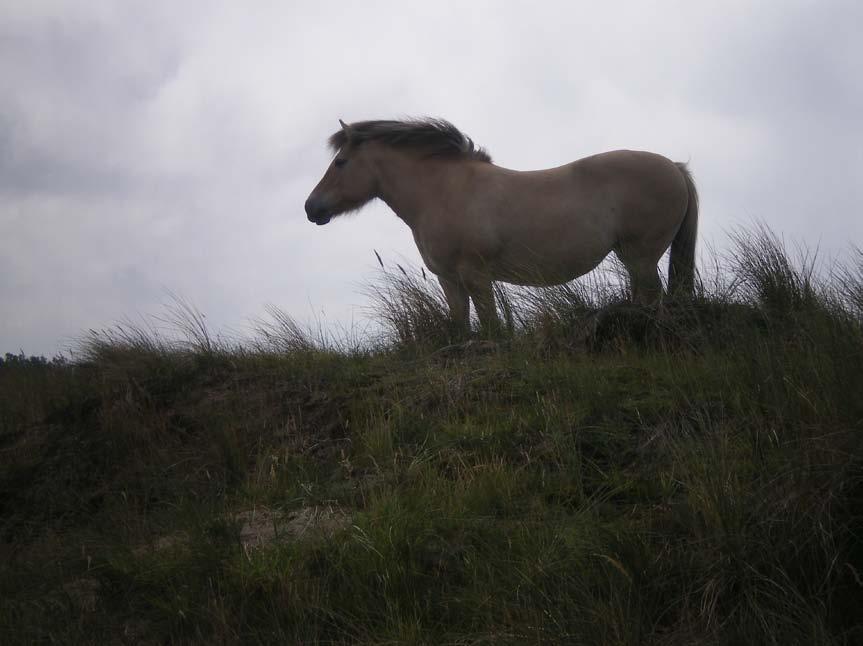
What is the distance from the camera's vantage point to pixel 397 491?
3.84 metres

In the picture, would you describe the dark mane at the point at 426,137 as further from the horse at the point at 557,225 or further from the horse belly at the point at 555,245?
the horse belly at the point at 555,245

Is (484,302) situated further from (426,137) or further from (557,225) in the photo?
(426,137)

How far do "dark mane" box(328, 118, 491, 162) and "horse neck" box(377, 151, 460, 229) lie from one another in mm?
133

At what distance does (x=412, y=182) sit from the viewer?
8352mm

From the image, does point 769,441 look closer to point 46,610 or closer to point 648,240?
point 46,610

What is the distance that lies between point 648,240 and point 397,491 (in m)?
4.44

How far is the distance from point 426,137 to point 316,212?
53.4 inches

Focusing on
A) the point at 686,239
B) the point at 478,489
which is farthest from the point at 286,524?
the point at 686,239

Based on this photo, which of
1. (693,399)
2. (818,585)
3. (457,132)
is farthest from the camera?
(457,132)

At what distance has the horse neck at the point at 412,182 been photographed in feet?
26.7

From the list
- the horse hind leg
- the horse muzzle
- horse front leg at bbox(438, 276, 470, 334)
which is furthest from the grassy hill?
the horse muzzle

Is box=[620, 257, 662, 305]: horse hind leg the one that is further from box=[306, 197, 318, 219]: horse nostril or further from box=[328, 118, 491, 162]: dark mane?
box=[306, 197, 318, 219]: horse nostril

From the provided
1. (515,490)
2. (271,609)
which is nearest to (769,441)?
(515,490)

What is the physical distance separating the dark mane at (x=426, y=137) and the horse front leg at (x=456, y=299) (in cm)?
150
